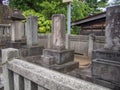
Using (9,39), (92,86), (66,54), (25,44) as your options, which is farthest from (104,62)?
(9,39)

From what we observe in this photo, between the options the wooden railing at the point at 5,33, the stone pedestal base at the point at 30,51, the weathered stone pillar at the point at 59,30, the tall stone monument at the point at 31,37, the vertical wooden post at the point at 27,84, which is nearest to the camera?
the vertical wooden post at the point at 27,84

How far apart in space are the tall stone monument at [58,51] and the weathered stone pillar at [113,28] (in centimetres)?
239

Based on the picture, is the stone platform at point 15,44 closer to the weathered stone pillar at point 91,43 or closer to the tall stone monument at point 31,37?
the tall stone monument at point 31,37

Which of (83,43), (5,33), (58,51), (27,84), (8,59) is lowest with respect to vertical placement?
(58,51)

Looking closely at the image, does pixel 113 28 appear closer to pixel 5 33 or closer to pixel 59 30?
pixel 59 30

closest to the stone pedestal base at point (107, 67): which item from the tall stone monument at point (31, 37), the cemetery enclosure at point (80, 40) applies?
the cemetery enclosure at point (80, 40)

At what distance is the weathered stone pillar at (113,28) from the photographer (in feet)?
15.8

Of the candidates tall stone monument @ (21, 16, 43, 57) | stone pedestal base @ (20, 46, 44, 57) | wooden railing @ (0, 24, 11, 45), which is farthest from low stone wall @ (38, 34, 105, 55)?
wooden railing @ (0, 24, 11, 45)

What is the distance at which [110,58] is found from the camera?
491cm

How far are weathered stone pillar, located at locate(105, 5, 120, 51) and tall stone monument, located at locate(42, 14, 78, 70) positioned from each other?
239cm

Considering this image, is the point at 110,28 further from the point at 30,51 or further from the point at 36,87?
the point at 30,51

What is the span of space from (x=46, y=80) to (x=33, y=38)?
7.72m

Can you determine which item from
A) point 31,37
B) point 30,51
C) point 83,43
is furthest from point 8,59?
point 83,43

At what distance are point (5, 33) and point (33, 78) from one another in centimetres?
852
